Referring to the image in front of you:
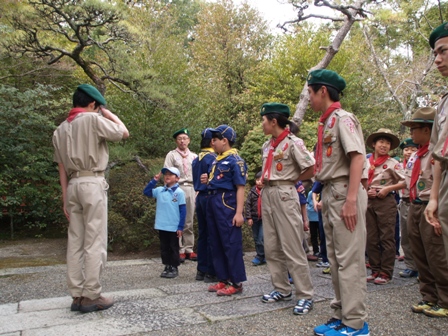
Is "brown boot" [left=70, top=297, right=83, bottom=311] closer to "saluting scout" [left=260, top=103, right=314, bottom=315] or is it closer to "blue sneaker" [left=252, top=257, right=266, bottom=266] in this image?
"saluting scout" [left=260, top=103, right=314, bottom=315]

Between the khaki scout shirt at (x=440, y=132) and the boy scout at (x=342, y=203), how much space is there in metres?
0.50

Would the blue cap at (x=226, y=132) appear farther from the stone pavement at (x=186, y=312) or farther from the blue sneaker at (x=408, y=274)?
the blue sneaker at (x=408, y=274)

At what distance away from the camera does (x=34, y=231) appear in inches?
442

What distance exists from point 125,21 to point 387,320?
23.4 ft

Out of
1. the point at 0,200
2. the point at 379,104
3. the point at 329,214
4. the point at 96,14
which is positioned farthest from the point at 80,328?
the point at 379,104

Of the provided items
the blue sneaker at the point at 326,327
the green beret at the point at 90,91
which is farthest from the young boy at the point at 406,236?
the green beret at the point at 90,91

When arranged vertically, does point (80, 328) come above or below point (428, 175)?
below

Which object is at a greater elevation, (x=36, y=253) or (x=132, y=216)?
(x=132, y=216)

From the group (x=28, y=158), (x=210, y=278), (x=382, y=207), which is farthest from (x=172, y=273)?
(x=28, y=158)

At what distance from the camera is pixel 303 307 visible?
3.62 meters

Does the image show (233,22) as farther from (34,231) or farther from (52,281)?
(52,281)

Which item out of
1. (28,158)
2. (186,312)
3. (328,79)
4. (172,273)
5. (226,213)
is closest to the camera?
(328,79)

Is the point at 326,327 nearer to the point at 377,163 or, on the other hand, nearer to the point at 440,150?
the point at 440,150

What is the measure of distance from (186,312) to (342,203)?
1.70m
